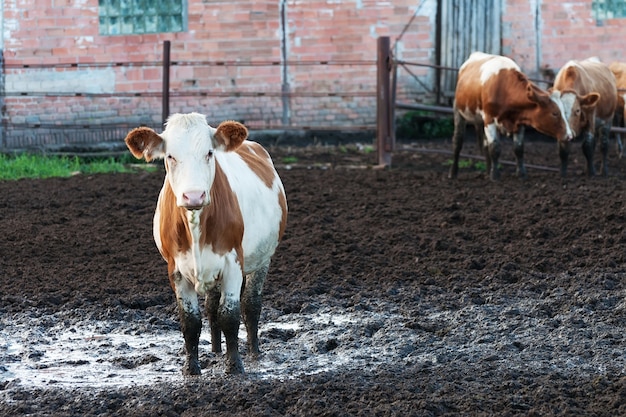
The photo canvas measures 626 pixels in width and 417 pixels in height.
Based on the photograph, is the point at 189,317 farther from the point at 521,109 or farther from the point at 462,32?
the point at 462,32

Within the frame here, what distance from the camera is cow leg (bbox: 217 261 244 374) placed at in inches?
222

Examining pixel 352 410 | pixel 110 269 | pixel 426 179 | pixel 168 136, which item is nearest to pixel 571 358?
pixel 352 410

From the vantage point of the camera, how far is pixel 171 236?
561 cm

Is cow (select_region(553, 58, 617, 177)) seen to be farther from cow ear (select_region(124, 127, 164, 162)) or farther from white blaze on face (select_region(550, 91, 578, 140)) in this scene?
cow ear (select_region(124, 127, 164, 162))

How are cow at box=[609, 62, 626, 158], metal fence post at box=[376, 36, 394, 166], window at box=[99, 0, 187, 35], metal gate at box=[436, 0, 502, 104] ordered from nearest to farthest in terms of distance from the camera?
metal fence post at box=[376, 36, 394, 166]
cow at box=[609, 62, 626, 158]
window at box=[99, 0, 187, 35]
metal gate at box=[436, 0, 502, 104]

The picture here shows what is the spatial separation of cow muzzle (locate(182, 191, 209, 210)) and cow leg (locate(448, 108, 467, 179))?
783cm

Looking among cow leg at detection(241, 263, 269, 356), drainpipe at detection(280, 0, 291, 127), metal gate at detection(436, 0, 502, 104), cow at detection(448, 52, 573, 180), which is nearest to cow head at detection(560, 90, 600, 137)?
cow at detection(448, 52, 573, 180)

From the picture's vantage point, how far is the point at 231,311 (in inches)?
224

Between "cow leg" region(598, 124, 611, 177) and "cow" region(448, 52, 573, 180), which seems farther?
"cow leg" region(598, 124, 611, 177)

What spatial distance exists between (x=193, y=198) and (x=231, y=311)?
84cm

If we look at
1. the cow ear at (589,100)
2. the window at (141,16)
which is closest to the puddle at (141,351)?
the cow ear at (589,100)

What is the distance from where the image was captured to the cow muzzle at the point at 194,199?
5094mm

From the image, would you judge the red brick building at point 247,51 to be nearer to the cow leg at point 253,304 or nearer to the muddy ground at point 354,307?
the muddy ground at point 354,307

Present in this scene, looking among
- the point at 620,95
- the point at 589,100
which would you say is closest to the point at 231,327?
the point at 589,100
